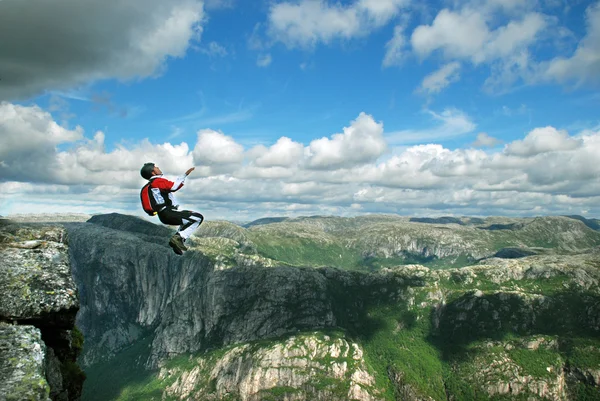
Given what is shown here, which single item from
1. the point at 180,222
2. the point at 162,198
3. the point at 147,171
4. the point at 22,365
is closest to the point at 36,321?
the point at 22,365

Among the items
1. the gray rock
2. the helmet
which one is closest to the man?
the helmet

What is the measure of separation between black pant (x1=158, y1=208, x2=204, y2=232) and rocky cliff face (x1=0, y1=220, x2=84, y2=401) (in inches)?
263

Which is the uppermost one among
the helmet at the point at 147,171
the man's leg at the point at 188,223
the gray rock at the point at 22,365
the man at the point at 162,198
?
the helmet at the point at 147,171

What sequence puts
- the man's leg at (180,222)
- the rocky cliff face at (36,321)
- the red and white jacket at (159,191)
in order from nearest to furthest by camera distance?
the rocky cliff face at (36,321) < the red and white jacket at (159,191) < the man's leg at (180,222)

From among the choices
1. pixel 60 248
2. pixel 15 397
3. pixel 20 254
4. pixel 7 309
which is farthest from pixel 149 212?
pixel 15 397

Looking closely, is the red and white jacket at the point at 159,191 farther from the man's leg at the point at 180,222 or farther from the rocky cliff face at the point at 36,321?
the rocky cliff face at the point at 36,321

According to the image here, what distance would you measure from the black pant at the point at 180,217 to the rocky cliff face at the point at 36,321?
6.69m

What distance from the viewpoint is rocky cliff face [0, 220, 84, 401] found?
13.8 metres

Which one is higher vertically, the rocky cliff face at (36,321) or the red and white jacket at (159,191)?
the red and white jacket at (159,191)

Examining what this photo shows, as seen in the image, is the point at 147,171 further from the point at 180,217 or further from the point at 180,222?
the point at 180,222

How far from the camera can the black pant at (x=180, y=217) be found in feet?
89.3

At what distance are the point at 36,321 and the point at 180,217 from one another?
1097cm

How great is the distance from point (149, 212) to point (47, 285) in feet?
26.3

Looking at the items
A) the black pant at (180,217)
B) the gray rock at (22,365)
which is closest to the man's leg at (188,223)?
the black pant at (180,217)
